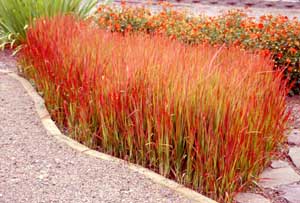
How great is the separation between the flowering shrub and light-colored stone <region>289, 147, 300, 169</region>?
0.95 meters

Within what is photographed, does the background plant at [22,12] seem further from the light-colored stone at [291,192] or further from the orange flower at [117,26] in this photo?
the light-colored stone at [291,192]

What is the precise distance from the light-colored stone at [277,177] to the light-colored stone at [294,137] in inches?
17.3

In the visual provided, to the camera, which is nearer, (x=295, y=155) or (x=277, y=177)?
(x=277, y=177)

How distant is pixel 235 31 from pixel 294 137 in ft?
5.46

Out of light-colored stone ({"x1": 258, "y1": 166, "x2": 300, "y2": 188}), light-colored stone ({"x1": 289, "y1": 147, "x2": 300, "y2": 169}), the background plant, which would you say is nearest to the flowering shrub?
the background plant

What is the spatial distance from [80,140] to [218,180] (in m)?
1.06

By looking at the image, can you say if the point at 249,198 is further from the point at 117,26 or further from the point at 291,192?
the point at 117,26

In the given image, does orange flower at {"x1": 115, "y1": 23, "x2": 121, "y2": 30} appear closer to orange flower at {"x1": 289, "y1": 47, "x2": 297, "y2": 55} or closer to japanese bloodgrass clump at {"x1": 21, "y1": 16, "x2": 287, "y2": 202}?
japanese bloodgrass clump at {"x1": 21, "y1": 16, "x2": 287, "y2": 202}

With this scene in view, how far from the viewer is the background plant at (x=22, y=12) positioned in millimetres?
5906

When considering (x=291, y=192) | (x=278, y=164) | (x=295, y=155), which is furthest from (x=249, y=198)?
(x=295, y=155)

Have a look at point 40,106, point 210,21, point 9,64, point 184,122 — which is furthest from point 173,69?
point 9,64

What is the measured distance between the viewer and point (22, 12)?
598cm

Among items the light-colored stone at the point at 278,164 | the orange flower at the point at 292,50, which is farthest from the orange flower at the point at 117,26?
the light-colored stone at the point at 278,164

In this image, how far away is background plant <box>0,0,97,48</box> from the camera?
591 centimetres
